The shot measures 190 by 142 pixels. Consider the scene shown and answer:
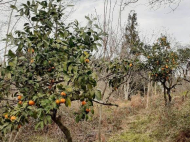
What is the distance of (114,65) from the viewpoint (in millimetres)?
2770

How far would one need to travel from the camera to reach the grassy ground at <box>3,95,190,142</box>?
5.08 meters

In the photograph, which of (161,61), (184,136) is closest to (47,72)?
(184,136)

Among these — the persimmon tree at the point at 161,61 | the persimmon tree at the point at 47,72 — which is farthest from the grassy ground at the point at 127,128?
the persimmon tree at the point at 47,72

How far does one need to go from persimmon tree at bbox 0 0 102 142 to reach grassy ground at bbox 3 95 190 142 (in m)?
3.10

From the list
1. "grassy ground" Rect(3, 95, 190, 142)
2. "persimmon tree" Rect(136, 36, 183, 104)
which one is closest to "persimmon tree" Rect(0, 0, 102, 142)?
"grassy ground" Rect(3, 95, 190, 142)

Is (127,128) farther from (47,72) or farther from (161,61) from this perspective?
(47,72)

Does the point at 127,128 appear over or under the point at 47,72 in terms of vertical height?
under

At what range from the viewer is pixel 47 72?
7.52ft

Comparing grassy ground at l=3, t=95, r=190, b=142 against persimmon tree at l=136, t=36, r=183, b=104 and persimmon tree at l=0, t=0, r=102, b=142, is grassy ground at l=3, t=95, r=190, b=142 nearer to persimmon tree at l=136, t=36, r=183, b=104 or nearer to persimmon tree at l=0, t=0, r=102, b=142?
persimmon tree at l=136, t=36, r=183, b=104

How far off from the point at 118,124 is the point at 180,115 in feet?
8.97

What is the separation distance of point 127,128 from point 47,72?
5.31 meters

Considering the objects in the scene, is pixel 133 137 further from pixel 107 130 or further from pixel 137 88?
pixel 137 88

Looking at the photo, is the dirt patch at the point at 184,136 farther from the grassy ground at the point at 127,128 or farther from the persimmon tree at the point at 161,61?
the persimmon tree at the point at 161,61

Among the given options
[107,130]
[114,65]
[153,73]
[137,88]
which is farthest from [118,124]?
[137,88]
